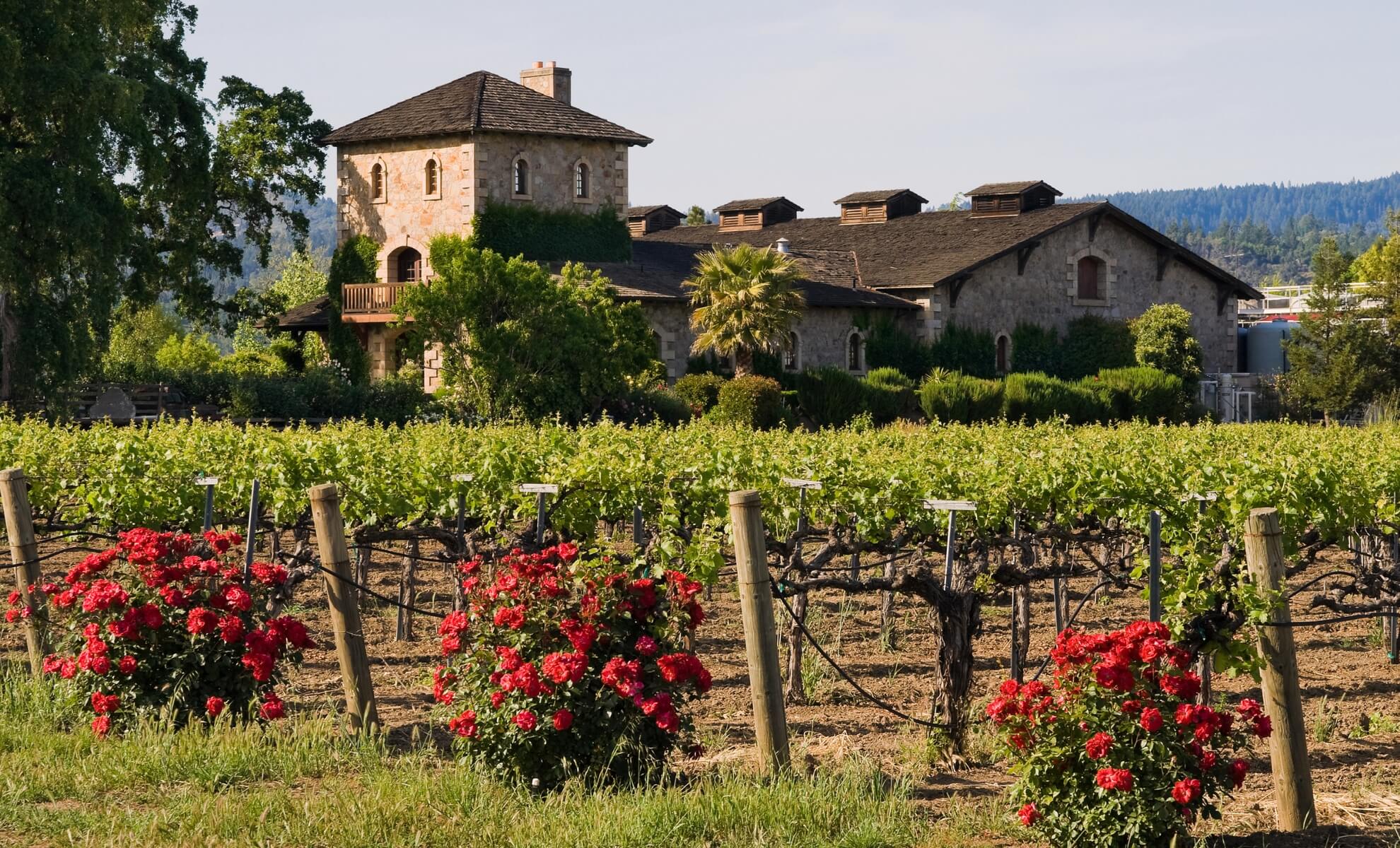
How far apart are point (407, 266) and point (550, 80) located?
748 cm

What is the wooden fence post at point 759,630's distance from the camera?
7562 millimetres

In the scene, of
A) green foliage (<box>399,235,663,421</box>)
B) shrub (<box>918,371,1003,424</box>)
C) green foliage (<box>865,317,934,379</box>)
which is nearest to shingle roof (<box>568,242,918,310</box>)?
green foliage (<box>865,317,934,379</box>)

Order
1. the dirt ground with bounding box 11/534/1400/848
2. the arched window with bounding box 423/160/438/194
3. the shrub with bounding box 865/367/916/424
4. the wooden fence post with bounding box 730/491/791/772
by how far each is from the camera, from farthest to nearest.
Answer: the arched window with bounding box 423/160/438/194 → the shrub with bounding box 865/367/916/424 → the dirt ground with bounding box 11/534/1400/848 → the wooden fence post with bounding box 730/491/791/772

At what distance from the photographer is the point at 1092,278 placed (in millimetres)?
48625

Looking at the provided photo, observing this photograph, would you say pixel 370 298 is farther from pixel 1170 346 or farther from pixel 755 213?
pixel 1170 346

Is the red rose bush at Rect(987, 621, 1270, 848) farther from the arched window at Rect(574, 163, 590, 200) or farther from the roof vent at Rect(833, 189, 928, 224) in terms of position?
the roof vent at Rect(833, 189, 928, 224)

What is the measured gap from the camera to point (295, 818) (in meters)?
A: 6.89

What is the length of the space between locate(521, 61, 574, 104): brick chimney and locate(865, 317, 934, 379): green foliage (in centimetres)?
1154

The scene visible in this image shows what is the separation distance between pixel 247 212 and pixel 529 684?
3996cm

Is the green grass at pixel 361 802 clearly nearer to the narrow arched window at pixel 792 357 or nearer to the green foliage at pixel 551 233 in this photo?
the green foliage at pixel 551 233

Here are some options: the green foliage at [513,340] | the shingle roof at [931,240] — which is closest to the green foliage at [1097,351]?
the shingle roof at [931,240]

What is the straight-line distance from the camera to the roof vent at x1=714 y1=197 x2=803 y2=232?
5497 centimetres

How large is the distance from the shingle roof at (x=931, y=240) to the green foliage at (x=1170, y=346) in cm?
248

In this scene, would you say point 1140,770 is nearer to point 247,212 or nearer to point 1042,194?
point 247,212
